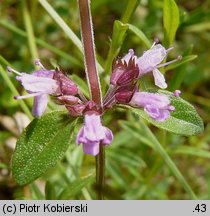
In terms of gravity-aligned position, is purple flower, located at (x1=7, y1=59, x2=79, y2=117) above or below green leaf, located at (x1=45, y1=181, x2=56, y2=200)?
above

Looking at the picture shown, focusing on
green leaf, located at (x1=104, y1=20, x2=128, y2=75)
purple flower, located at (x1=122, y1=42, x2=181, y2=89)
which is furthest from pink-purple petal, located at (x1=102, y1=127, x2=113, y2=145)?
green leaf, located at (x1=104, y1=20, x2=128, y2=75)

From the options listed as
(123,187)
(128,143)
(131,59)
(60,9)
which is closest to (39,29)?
(60,9)

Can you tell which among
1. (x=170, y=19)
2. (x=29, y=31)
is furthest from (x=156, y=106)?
(x=29, y=31)

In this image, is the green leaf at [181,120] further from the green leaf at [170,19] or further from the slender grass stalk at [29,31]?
the slender grass stalk at [29,31]

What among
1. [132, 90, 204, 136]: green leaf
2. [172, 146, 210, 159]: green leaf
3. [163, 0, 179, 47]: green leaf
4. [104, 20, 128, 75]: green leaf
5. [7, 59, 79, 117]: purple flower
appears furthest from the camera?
[172, 146, 210, 159]: green leaf

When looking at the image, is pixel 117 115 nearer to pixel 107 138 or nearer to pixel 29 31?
pixel 29 31

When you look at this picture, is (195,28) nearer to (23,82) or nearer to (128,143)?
(128,143)

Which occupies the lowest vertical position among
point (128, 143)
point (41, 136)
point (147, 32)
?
point (41, 136)

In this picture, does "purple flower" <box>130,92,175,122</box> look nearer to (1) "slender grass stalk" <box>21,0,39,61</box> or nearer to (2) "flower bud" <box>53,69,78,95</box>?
(2) "flower bud" <box>53,69,78,95</box>
